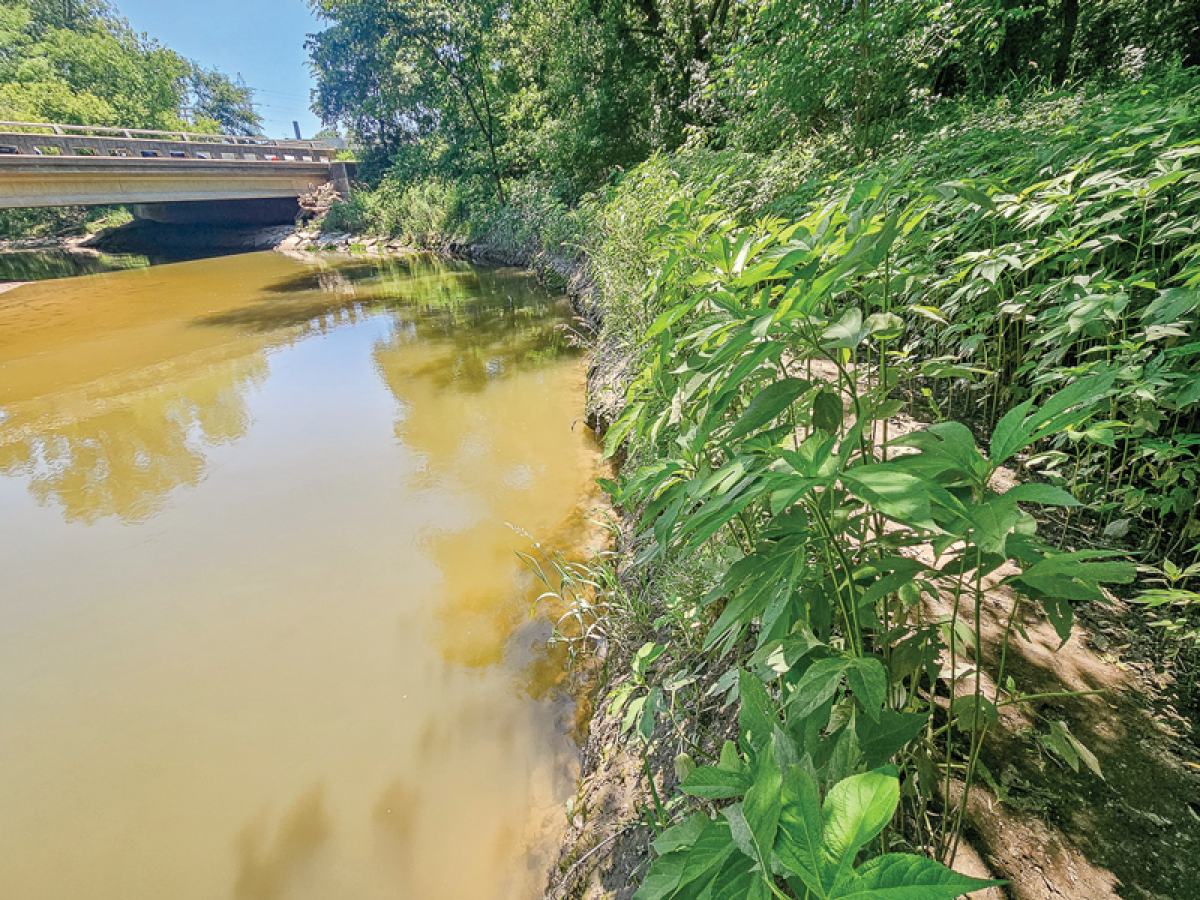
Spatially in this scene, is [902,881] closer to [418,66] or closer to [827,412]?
[827,412]

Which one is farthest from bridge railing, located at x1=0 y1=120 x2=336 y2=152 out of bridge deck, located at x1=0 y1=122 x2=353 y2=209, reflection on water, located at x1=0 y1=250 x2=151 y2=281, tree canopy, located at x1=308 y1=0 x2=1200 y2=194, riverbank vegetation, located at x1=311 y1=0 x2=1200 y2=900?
riverbank vegetation, located at x1=311 y1=0 x2=1200 y2=900

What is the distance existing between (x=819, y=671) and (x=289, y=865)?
6.35 ft

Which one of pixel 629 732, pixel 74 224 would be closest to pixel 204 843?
pixel 629 732

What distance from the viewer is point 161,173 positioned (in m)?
15.8

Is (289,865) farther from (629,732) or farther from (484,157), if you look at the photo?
(484,157)

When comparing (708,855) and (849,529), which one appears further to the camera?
(849,529)

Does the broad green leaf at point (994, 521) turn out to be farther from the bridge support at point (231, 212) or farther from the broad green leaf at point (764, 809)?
the bridge support at point (231, 212)

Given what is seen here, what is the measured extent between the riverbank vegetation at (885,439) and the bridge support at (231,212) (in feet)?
82.9

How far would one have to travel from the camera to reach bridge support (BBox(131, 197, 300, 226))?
23109 millimetres

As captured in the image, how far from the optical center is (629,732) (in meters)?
1.60

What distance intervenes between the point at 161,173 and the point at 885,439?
72.5ft

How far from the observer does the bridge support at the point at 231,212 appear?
2311cm

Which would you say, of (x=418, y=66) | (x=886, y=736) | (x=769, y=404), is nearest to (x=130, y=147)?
(x=418, y=66)

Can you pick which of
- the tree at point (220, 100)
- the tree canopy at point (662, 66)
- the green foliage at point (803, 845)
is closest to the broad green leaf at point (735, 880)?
the green foliage at point (803, 845)
